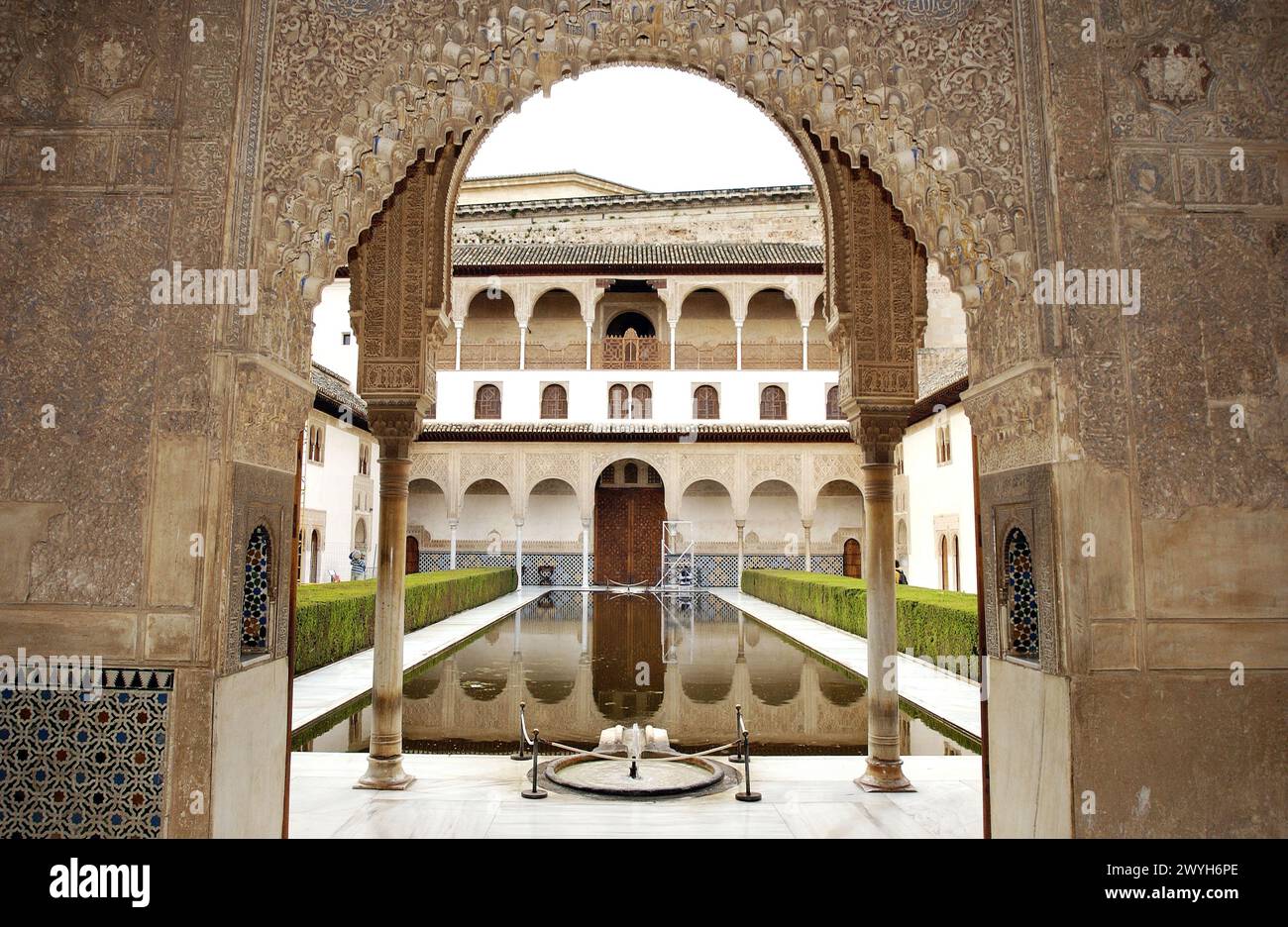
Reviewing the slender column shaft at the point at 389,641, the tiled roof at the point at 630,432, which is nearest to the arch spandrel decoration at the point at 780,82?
the slender column shaft at the point at 389,641

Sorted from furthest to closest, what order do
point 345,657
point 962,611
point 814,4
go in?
point 345,657
point 962,611
point 814,4

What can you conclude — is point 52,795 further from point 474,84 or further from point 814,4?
point 814,4

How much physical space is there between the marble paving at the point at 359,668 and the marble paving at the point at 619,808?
2.77ft

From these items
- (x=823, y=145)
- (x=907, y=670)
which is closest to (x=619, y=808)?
(x=823, y=145)

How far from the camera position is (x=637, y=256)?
2312cm

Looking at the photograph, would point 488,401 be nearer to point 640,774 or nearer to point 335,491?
point 335,491

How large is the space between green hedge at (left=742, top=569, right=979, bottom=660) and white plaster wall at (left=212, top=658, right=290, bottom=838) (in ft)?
13.3

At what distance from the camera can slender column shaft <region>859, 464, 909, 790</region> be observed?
17.2 feet

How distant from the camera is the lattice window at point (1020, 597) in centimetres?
334

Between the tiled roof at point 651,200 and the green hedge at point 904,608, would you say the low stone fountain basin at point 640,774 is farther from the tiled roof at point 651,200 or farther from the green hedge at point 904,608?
the tiled roof at point 651,200

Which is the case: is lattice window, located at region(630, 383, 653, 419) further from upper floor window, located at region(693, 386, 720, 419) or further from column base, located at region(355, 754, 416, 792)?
column base, located at region(355, 754, 416, 792)

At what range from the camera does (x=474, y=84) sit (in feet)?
11.1
